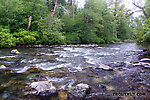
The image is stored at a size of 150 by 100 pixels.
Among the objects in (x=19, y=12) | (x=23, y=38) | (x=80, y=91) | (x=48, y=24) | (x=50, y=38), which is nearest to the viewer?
(x=80, y=91)

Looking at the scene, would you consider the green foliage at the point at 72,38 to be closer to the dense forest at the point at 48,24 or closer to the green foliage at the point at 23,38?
the dense forest at the point at 48,24

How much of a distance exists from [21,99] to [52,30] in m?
14.1

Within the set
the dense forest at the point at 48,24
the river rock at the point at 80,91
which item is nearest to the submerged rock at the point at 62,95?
the river rock at the point at 80,91

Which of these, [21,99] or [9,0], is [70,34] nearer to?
[9,0]

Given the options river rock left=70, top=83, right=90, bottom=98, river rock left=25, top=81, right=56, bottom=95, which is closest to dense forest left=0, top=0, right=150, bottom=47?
river rock left=70, top=83, right=90, bottom=98

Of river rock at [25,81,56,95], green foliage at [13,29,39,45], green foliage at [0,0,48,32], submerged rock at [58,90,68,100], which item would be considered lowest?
submerged rock at [58,90,68,100]

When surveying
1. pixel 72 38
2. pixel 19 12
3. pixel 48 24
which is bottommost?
pixel 72 38

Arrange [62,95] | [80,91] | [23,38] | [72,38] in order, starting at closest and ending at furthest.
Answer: [62,95] < [80,91] < [23,38] < [72,38]

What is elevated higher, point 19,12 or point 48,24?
point 19,12

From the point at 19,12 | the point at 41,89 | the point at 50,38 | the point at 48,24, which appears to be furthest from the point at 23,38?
the point at 41,89

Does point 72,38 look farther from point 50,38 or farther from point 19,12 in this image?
point 19,12

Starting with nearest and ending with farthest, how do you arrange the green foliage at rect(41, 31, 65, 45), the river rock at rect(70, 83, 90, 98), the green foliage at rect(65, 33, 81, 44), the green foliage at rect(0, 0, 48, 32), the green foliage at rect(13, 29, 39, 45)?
the river rock at rect(70, 83, 90, 98), the green foliage at rect(13, 29, 39, 45), the green foliage at rect(0, 0, 48, 32), the green foliage at rect(41, 31, 65, 45), the green foliage at rect(65, 33, 81, 44)

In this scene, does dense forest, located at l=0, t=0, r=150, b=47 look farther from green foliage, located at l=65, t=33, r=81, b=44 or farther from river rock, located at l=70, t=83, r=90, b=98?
river rock, located at l=70, t=83, r=90, b=98

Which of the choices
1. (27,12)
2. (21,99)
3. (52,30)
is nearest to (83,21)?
(52,30)
